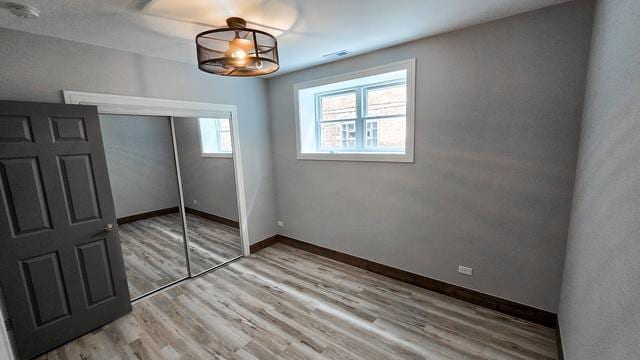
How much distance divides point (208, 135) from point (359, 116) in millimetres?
1960

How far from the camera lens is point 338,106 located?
3.41m

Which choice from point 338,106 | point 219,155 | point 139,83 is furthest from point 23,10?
point 338,106

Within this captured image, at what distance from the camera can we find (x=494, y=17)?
2020mm

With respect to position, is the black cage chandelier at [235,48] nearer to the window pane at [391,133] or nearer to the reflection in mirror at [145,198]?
the reflection in mirror at [145,198]

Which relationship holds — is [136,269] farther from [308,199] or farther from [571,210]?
[571,210]

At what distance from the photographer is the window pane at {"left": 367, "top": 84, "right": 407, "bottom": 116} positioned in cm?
284

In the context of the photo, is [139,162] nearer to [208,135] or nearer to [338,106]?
[208,135]

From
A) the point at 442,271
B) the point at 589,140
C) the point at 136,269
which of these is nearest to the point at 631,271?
the point at 589,140

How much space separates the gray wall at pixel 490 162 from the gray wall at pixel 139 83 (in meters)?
1.39

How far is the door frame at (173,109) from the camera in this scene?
7.51ft

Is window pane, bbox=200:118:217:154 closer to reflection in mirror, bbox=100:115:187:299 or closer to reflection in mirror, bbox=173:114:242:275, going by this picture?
reflection in mirror, bbox=173:114:242:275

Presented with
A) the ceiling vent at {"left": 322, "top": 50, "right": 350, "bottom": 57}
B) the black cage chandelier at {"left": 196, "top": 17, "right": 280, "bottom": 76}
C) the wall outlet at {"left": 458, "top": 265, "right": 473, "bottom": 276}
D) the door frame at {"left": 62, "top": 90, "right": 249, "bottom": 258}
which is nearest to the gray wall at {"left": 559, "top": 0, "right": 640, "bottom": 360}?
the wall outlet at {"left": 458, "top": 265, "right": 473, "bottom": 276}

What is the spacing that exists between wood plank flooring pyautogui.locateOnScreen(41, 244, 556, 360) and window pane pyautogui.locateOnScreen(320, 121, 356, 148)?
68.1 inches

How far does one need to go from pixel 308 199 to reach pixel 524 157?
249 cm
